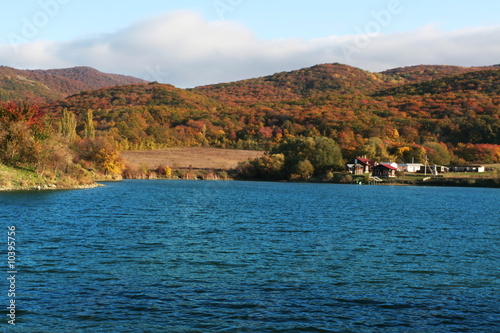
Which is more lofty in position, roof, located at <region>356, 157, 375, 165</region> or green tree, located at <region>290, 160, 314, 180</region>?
roof, located at <region>356, 157, 375, 165</region>

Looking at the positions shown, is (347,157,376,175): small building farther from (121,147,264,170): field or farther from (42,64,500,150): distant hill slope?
(121,147,264,170): field

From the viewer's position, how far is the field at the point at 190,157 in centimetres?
13562

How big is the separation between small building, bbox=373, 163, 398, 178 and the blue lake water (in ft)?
277

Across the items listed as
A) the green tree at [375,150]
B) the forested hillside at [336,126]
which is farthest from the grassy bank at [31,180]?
the green tree at [375,150]

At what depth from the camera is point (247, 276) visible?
19.0 meters

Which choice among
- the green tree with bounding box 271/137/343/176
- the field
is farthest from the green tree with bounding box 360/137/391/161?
the field

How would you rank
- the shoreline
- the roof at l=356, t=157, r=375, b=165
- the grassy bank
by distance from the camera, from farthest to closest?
the roof at l=356, t=157, r=375, b=165, the grassy bank, the shoreline

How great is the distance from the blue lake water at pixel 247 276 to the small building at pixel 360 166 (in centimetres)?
8611

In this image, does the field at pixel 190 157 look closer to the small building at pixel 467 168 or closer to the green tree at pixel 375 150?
the green tree at pixel 375 150

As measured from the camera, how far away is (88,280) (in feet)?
58.1

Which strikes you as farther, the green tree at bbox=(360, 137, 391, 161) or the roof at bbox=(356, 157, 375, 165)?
the green tree at bbox=(360, 137, 391, 161)

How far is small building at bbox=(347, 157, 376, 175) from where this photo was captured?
122438 mm

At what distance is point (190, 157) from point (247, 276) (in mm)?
128858

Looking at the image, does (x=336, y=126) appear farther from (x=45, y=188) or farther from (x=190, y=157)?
(x=45, y=188)
